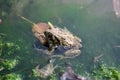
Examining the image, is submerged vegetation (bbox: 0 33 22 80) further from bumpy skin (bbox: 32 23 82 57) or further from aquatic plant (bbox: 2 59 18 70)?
bumpy skin (bbox: 32 23 82 57)

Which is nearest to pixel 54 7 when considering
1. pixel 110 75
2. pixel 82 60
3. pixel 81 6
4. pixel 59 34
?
pixel 81 6

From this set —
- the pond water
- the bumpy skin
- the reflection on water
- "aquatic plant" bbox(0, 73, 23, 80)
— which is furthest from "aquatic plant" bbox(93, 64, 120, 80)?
the reflection on water

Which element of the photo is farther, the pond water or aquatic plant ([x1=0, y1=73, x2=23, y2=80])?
the pond water

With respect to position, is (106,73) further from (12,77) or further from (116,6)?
(116,6)

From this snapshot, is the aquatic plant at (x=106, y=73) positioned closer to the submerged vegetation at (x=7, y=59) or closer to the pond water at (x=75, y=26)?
the pond water at (x=75, y=26)

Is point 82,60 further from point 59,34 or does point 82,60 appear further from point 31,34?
point 31,34

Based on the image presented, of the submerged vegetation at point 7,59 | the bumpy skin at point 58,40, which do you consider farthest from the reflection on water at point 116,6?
the submerged vegetation at point 7,59
